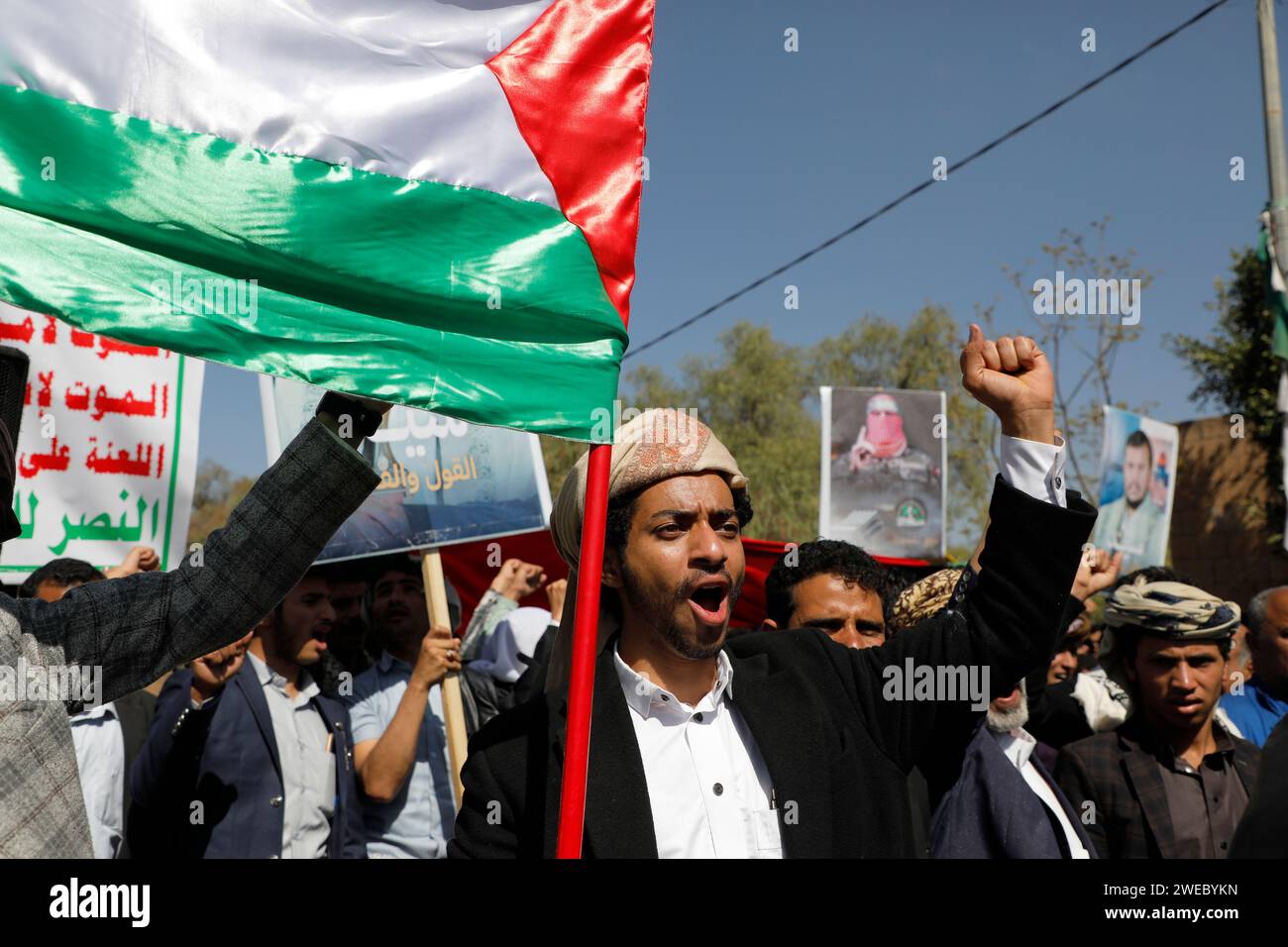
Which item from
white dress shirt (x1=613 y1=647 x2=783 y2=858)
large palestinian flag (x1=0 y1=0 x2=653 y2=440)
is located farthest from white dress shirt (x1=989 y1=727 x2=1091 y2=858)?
large palestinian flag (x1=0 y1=0 x2=653 y2=440)

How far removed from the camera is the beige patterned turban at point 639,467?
7.63 ft

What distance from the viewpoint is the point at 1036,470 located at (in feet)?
6.91

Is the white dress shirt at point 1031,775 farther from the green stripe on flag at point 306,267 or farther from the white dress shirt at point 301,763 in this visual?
the white dress shirt at point 301,763

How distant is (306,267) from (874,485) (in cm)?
765

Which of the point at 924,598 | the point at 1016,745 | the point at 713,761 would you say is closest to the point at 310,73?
the point at 713,761

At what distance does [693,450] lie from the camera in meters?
2.33

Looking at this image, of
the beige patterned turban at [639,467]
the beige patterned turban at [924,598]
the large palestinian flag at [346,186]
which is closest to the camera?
the large palestinian flag at [346,186]

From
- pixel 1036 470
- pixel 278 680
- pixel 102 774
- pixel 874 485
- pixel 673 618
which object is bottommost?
pixel 102 774

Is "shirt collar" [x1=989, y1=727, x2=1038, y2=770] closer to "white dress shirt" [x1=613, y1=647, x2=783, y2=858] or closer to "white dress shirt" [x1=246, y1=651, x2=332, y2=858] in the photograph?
"white dress shirt" [x1=613, y1=647, x2=783, y2=858]

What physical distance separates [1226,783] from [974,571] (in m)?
1.96

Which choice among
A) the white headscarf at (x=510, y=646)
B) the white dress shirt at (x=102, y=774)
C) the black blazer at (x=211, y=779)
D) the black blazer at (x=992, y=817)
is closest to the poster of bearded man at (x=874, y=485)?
the white headscarf at (x=510, y=646)

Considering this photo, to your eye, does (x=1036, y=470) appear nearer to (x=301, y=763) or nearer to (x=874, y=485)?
(x=301, y=763)

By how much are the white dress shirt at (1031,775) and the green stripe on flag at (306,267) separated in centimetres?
151

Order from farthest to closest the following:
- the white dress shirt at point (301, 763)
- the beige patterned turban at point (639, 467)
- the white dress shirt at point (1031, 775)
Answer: the white dress shirt at point (301, 763)
the white dress shirt at point (1031, 775)
the beige patterned turban at point (639, 467)
